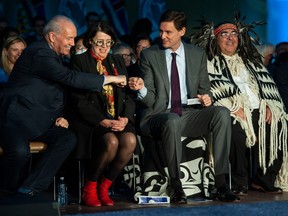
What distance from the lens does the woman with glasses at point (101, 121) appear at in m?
6.72

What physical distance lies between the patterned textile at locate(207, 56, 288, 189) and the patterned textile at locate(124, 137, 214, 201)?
0.48 metres

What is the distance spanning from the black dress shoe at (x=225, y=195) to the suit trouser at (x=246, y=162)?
582 mm

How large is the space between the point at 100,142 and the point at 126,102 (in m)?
0.50

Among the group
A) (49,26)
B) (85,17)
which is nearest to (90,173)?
(49,26)

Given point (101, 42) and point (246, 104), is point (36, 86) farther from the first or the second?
point (246, 104)

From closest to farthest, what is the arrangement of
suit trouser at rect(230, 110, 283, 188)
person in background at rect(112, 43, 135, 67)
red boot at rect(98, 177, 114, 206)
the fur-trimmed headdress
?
red boot at rect(98, 177, 114, 206), suit trouser at rect(230, 110, 283, 188), the fur-trimmed headdress, person in background at rect(112, 43, 135, 67)

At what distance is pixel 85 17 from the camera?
10555mm

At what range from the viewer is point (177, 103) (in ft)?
23.6

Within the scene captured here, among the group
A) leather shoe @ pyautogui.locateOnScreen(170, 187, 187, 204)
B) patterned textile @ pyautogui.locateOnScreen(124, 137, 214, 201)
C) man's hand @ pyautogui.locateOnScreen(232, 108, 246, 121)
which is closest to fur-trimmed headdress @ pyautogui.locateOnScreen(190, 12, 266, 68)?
man's hand @ pyautogui.locateOnScreen(232, 108, 246, 121)

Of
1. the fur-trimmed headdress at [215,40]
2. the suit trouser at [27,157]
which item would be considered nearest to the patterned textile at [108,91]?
the suit trouser at [27,157]

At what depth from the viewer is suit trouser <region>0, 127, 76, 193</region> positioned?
6.32 m

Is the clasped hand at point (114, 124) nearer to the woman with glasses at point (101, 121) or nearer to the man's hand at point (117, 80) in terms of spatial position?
the woman with glasses at point (101, 121)

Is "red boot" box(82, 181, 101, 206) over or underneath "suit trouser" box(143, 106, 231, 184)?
underneath

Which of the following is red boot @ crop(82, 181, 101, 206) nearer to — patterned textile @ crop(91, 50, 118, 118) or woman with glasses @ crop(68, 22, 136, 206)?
woman with glasses @ crop(68, 22, 136, 206)
